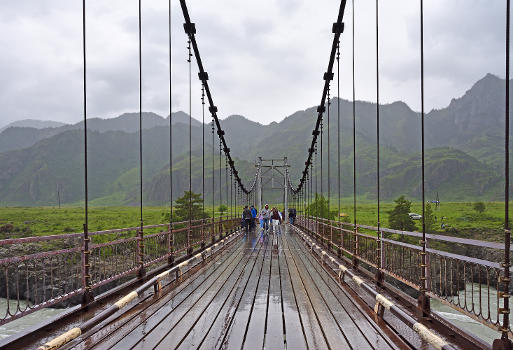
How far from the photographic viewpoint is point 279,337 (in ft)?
14.4

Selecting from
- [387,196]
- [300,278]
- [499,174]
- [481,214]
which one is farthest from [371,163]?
[300,278]

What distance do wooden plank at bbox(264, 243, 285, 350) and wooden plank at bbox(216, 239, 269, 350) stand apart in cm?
25

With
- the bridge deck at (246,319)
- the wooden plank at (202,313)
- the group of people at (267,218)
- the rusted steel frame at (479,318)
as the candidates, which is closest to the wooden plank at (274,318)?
the bridge deck at (246,319)

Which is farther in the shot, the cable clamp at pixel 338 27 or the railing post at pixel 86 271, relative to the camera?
the cable clamp at pixel 338 27

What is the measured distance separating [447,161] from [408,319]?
195 meters

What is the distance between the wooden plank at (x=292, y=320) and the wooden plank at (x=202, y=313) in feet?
2.89

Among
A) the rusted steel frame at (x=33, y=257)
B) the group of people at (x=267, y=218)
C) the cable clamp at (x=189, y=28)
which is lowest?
the group of people at (x=267, y=218)

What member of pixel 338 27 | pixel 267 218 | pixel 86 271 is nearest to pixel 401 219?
pixel 267 218

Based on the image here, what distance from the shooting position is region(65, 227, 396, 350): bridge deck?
4.20 m

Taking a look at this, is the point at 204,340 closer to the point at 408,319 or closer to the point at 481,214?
the point at 408,319

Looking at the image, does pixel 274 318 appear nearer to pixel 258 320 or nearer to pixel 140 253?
pixel 258 320

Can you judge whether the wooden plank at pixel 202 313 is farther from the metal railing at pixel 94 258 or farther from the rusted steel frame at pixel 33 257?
the rusted steel frame at pixel 33 257

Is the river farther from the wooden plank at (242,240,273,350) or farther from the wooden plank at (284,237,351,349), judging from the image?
the wooden plank at (284,237,351,349)

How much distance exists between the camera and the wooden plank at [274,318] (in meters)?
4.21
